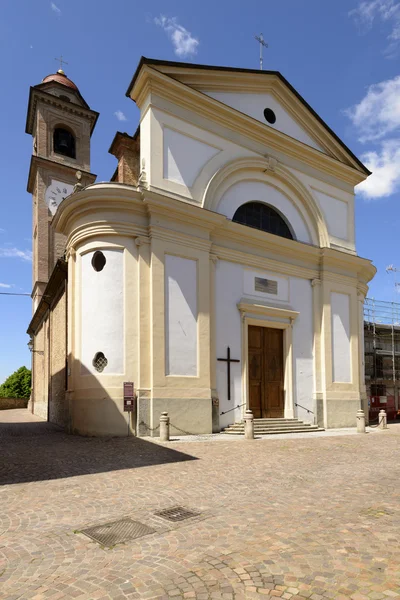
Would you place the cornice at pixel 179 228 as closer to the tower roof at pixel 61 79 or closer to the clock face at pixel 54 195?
the clock face at pixel 54 195

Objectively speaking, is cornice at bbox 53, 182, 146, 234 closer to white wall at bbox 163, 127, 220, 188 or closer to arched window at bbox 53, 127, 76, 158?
white wall at bbox 163, 127, 220, 188

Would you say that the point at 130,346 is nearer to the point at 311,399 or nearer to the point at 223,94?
the point at 311,399

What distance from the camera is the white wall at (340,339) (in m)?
18.6

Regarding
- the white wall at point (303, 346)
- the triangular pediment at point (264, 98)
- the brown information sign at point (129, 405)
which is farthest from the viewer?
the white wall at point (303, 346)

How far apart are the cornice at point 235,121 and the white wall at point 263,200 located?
1.79 metres

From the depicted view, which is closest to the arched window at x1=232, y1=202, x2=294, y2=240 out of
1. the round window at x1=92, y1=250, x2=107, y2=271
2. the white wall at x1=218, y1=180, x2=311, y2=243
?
the white wall at x1=218, y1=180, x2=311, y2=243

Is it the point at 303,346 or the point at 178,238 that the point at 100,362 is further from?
the point at 303,346

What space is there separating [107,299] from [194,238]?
342cm

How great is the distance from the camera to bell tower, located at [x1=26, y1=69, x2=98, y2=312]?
103 feet

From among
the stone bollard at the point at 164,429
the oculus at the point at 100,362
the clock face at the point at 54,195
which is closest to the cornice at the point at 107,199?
the oculus at the point at 100,362

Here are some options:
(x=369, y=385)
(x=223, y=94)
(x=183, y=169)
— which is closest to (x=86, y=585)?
(x=183, y=169)

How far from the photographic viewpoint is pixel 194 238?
48.7ft

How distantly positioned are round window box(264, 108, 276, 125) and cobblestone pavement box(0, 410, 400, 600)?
45.1ft

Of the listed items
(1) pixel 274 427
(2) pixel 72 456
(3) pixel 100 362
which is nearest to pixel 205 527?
(2) pixel 72 456
